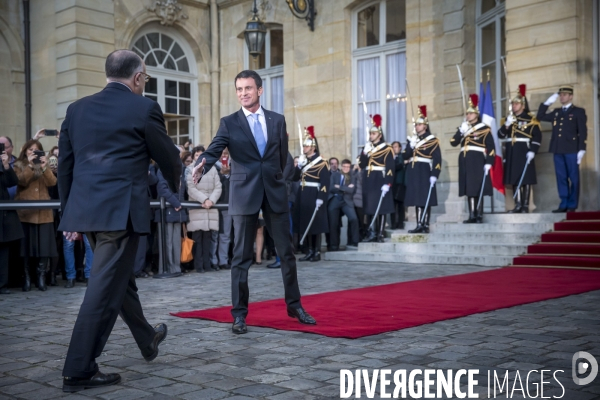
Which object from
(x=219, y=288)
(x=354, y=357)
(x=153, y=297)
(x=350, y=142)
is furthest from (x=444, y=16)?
(x=354, y=357)

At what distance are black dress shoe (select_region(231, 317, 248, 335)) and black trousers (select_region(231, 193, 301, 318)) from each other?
4 cm

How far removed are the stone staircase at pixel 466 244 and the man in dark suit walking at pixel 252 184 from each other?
5.51 metres

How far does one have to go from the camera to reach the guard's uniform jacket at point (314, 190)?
12.1 meters

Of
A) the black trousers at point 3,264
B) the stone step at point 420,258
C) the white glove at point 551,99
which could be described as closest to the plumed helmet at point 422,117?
the white glove at point 551,99

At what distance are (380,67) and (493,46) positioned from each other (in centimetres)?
259

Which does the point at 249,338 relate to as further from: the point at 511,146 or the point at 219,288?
the point at 511,146

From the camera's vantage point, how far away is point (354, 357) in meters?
4.35

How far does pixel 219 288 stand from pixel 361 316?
111 inches

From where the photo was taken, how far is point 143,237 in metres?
9.43

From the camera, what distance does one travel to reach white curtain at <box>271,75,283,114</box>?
17.2 metres

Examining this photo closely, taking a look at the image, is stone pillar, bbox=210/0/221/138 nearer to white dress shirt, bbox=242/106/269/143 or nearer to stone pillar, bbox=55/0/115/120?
stone pillar, bbox=55/0/115/120

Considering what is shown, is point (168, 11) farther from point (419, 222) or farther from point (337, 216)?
point (419, 222)

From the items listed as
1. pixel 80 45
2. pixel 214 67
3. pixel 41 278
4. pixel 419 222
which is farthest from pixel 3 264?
pixel 214 67

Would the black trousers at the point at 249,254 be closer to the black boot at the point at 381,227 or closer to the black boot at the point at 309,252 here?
→ the black boot at the point at 309,252
